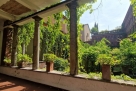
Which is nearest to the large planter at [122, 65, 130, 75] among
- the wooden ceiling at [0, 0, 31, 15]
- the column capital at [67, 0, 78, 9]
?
the column capital at [67, 0, 78, 9]

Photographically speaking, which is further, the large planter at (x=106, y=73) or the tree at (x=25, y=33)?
the tree at (x=25, y=33)

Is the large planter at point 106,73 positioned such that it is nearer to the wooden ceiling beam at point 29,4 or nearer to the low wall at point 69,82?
the low wall at point 69,82

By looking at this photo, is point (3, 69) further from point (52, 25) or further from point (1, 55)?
point (52, 25)

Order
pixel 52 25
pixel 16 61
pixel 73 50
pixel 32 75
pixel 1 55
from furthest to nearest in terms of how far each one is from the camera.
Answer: pixel 52 25 < pixel 1 55 < pixel 16 61 < pixel 32 75 < pixel 73 50

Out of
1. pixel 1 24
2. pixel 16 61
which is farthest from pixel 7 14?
pixel 16 61

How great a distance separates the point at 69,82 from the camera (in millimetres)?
3906

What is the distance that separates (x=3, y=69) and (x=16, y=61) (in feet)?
3.53

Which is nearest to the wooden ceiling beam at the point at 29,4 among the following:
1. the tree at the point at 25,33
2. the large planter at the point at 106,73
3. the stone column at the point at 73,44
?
the tree at the point at 25,33

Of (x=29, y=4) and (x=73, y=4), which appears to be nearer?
(x=73, y=4)

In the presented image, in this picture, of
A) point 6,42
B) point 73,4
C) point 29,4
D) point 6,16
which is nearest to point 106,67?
point 73,4

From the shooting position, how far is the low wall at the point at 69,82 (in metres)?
3.04

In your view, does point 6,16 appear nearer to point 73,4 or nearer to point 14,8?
point 14,8

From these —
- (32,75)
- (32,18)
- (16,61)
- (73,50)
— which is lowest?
(32,75)

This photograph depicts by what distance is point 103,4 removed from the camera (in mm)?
4141
